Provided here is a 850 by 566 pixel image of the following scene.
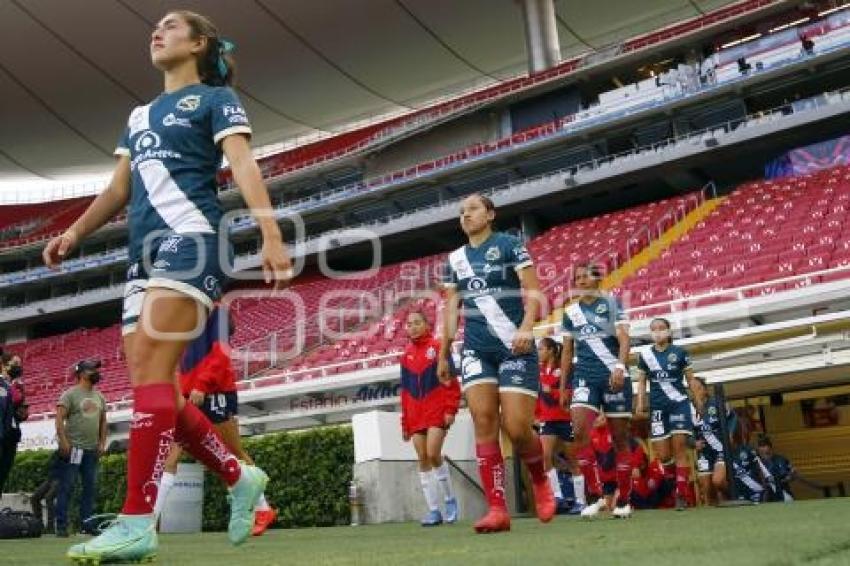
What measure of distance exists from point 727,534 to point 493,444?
1725 mm

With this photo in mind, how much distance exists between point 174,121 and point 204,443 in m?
1.26

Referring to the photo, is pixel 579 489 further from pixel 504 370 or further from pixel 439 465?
pixel 504 370

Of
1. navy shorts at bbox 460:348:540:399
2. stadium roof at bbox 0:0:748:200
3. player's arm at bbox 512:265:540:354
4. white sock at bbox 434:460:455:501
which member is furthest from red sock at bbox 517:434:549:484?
stadium roof at bbox 0:0:748:200

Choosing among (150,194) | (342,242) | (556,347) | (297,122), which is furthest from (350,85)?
(150,194)

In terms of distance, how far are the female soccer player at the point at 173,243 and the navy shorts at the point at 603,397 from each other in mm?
3579

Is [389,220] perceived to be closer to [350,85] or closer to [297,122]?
[350,85]

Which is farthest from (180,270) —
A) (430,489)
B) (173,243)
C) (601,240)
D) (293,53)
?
(293,53)

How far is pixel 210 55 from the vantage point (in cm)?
339

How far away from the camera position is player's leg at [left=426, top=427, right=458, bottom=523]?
7.16 m

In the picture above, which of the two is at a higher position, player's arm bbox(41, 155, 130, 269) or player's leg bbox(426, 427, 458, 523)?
player's arm bbox(41, 155, 130, 269)

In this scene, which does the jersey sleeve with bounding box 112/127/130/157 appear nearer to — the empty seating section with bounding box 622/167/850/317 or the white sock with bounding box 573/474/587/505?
the white sock with bounding box 573/474/587/505

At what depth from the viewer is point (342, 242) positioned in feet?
92.1

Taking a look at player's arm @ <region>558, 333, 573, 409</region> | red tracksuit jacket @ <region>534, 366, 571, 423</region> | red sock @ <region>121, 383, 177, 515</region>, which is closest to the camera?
red sock @ <region>121, 383, 177, 515</region>

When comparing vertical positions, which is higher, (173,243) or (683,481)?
(173,243)
